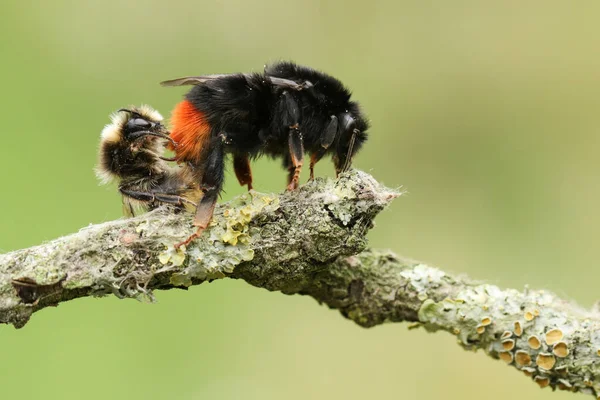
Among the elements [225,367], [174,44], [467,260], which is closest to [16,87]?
[174,44]

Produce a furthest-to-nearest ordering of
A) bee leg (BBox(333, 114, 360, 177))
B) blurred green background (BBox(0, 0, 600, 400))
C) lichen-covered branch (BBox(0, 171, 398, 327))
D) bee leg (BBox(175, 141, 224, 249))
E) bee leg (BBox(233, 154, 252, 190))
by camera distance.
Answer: blurred green background (BBox(0, 0, 600, 400)), bee leg (BBox(233, 154, 252, 190)), bee leg (BBox(333, 114, 360, 177)), bee leg (BBox(175, 141, 224, 249)), lichen-covered branch (BBox(0, 171, 398, 327))

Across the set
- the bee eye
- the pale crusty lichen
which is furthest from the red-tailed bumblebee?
the pale crusty lichen

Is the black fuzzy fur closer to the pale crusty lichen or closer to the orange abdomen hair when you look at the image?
the orange abdomen hair

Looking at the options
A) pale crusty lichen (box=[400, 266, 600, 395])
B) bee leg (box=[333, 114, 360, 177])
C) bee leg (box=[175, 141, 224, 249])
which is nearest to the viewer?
bee leg (box=[175, 141, 224, 249])

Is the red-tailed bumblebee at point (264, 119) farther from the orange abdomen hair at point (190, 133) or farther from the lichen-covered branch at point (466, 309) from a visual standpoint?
the lichen-covered branch at point (466, 309)

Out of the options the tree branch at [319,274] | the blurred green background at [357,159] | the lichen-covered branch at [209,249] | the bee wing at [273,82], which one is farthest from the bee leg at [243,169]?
the blurred green background at [357,159]

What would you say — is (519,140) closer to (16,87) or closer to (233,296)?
(233,296)

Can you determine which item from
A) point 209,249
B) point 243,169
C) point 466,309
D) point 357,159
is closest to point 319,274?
point 209,249
